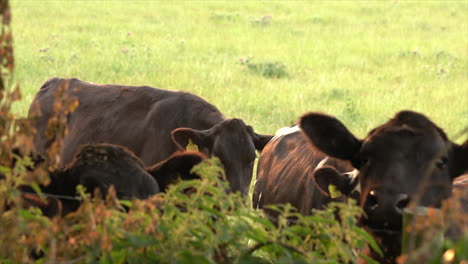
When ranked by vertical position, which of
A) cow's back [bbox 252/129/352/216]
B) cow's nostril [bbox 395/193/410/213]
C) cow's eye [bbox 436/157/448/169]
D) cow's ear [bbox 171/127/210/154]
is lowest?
cow's back [bbox 252/129/352/216]

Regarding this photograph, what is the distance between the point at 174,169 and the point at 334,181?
39.5 inches

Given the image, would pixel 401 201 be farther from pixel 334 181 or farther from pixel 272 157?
pixel 272 157

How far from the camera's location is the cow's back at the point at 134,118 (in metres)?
6.79

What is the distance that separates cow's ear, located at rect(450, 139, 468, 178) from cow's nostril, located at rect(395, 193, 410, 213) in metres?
0.59

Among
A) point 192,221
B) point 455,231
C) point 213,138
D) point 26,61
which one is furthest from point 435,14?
point 192,221

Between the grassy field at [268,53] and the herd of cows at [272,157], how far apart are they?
3.61 metres

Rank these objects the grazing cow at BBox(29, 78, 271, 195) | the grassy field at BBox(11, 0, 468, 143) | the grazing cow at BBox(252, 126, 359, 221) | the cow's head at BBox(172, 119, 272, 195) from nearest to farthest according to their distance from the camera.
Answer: the grazing cow at BBox(252, 126, 359, 221), the cow's head at BBox(172, 119, 272, 195), the grazing cow at BBox(29, 78, 271, 195), the grassy field at BBox(11, 0, 468, 143)

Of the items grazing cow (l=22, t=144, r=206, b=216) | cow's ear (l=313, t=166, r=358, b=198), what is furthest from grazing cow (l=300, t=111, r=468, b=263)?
grazing cow (l=22, t=144, r=206, b=216)

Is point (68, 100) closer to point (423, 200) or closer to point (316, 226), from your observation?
point (316, 226)

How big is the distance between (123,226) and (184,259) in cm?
21

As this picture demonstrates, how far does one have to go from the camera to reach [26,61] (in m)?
14.7

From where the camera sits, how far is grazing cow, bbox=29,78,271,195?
6078mm

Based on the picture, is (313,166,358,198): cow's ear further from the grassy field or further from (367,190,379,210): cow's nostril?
the grassy field

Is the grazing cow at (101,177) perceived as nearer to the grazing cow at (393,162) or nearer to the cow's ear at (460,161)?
the grazing cow at (393,162)
